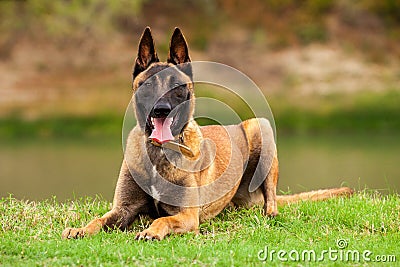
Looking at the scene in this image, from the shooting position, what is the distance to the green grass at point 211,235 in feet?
19.3

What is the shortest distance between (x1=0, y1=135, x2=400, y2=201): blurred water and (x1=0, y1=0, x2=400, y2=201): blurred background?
0.33 ft

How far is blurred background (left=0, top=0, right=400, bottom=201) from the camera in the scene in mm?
22578

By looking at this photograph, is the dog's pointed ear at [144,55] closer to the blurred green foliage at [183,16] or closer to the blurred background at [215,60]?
the blurred background at [215,60]

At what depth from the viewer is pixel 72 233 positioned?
21.8 feet

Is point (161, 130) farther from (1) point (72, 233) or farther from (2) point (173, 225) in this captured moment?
(1) point (72, 233)

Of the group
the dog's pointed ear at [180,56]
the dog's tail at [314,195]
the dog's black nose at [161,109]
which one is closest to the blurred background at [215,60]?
the dog's tail at [314,195]

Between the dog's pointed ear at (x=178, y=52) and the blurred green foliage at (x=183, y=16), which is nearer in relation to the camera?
the dog's pointed ear at (x=178, y=52)

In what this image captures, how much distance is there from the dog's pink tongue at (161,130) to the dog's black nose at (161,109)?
11cm

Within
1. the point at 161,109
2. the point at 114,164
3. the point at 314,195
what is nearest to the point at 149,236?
the point at 161,109

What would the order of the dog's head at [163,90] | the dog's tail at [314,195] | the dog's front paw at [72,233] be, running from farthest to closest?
the dog's tail at [314,195] < the dog's head at [163,90] < the dog's front paw at [72,233]

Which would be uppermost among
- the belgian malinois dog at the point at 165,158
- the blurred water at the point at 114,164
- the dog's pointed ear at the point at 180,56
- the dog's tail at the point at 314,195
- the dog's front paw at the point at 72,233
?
the dog's pointed ear at the point at 180,56

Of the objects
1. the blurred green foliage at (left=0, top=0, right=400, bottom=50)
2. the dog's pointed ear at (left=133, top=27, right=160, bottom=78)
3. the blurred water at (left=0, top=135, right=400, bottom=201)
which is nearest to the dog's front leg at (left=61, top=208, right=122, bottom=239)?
the dog's pointed ear at (left=133, top=27, right=160, bottom=78)

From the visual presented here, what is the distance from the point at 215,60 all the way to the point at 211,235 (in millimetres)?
28577

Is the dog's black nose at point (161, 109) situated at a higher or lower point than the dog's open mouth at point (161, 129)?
higher
